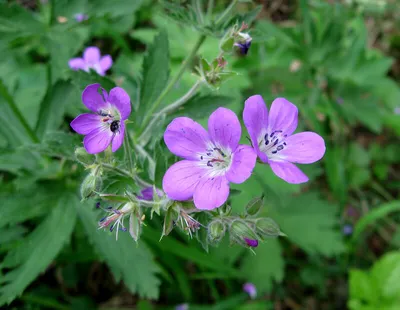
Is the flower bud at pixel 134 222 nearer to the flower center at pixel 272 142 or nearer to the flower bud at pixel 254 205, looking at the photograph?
the flower bud at pixel 254 205

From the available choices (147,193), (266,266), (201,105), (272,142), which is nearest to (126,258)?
(147,193)

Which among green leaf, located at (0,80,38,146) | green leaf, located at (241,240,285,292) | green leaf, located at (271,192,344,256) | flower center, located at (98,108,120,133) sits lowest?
green leaf, located at (241,240,285,292)

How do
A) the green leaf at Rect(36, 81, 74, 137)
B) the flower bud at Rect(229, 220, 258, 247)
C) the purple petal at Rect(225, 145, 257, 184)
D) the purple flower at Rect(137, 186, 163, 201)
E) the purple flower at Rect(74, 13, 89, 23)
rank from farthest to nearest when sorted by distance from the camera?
the purple flower at Rect(74, 13, 89, 23)
the green leaf at Rect(36, 81, 74, 137)
the purple flower at Rect(137, 186, 163, 201)
the flower bud at Rect(229, 220, 258, 247)
the purple petal at Rect(225, 145, 257, 184)

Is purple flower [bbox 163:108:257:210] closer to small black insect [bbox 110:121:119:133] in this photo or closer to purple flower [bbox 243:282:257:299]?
small black insect [bbox 110:121:119:133]

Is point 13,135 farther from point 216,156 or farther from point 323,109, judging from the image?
point 323,109

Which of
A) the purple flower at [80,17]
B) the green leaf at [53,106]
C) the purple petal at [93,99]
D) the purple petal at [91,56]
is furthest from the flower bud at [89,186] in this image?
the purple flower at [80,17]

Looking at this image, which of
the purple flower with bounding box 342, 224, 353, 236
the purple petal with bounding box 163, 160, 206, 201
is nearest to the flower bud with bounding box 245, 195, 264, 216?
the purple petal with bounding box 163, 160, 206, 201
